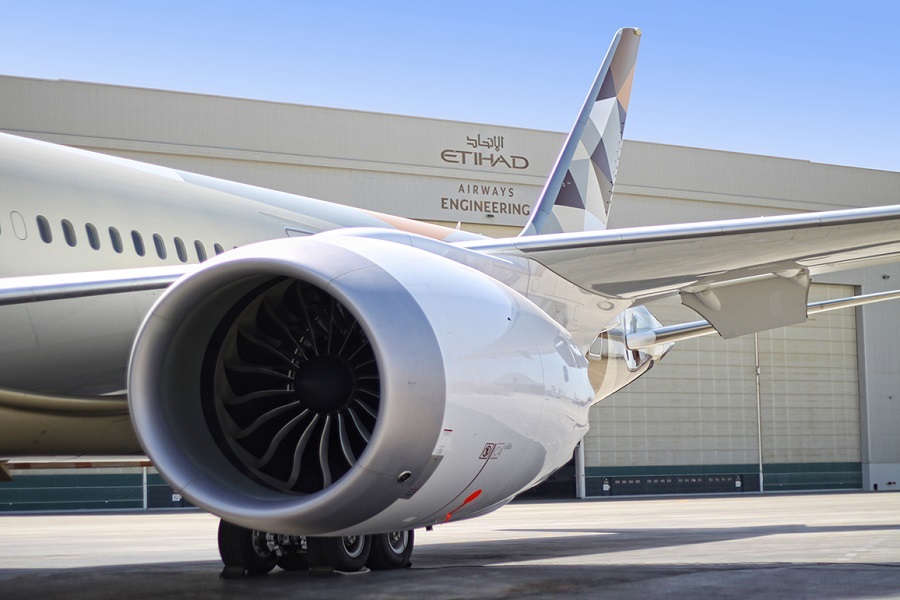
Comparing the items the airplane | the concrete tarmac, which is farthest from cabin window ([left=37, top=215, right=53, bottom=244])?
the concrete tarmac

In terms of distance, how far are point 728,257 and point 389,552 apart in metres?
3.35

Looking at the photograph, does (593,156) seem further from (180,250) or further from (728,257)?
(180,250)

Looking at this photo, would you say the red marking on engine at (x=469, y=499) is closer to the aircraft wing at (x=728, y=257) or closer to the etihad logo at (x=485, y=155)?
the aircraft wing at (x=728, y=257)

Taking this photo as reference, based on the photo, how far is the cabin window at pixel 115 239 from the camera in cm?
697

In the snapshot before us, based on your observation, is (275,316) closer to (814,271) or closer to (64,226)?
(64,226)

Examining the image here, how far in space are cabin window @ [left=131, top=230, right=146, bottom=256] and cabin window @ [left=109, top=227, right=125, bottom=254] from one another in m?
0.11

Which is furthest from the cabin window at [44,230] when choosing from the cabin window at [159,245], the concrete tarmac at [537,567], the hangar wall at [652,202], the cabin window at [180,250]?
the hangar wall at [652,202]

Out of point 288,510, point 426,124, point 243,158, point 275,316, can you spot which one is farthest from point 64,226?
point 426,124

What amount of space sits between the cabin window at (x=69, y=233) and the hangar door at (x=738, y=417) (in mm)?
27978

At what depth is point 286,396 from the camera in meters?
5.78

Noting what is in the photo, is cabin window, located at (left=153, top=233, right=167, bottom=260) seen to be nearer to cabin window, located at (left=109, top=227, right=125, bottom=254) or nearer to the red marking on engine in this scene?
cabin window, located at (left=109, top=227, right=125, bottom=254)

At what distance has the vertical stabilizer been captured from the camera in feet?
38.2

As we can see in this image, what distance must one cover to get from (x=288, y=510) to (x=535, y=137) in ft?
92.6

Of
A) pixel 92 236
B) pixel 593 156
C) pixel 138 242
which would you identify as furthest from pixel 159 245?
pixel 593 156
